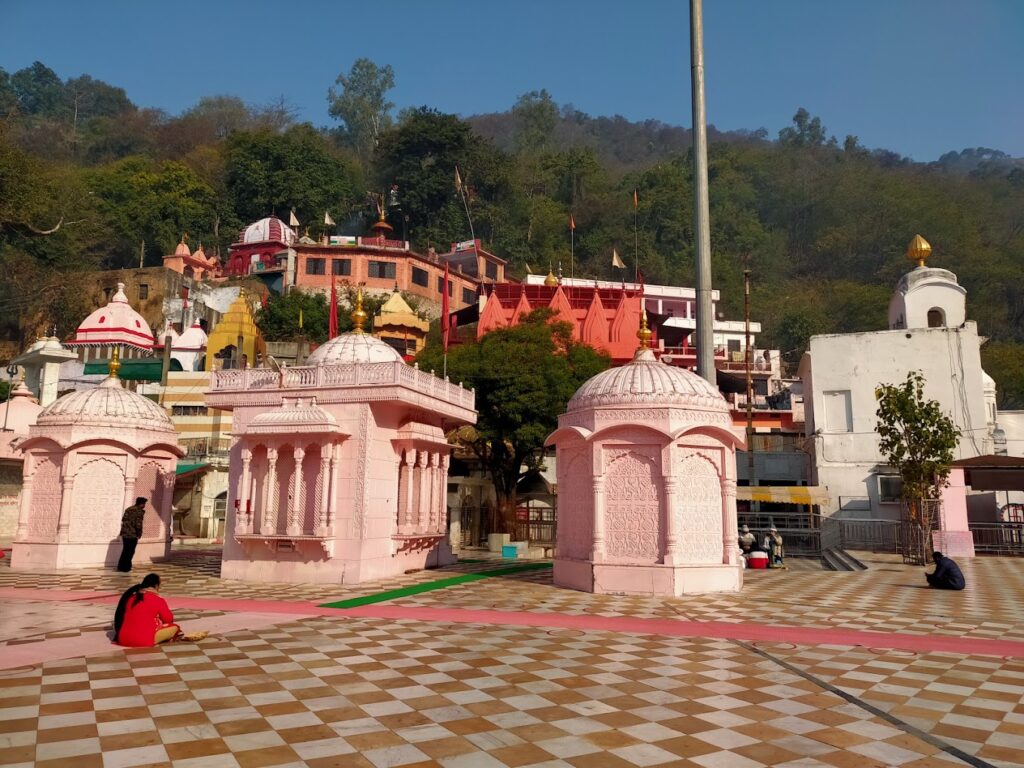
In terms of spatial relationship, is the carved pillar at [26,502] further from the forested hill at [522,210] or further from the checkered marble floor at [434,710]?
the forested hill at [522,210]

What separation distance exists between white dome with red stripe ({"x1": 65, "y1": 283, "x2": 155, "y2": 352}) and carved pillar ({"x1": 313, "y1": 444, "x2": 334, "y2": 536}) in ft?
117

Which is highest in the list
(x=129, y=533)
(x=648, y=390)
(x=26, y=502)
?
(x=648, y=390)

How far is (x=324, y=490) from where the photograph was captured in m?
16.0

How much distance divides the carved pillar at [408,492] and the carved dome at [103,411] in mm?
7643

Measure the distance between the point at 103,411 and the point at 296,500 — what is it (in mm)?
7331

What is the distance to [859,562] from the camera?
21.5 metres

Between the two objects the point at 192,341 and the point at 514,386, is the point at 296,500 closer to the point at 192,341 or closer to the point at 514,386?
the point at 514,386

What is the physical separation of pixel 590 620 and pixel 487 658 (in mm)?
3144

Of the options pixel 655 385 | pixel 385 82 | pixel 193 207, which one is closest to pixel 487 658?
pixel 655 385

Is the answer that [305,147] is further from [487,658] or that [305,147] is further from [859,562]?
[487,658]

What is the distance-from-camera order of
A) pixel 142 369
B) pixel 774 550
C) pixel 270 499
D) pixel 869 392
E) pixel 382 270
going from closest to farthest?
→ pixel 270 499 → pixel 774 550 → pixel 869 392 → pixel 142 369 → pixel 382 270

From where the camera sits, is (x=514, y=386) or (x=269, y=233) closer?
(x=514, y=386)

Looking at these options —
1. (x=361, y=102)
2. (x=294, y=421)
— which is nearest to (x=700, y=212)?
(x=294, y=421)

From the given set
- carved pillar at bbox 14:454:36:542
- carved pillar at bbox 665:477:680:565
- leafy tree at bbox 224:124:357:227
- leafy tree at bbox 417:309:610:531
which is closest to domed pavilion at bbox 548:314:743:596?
carved pillar at bbox 665:477:680:565
